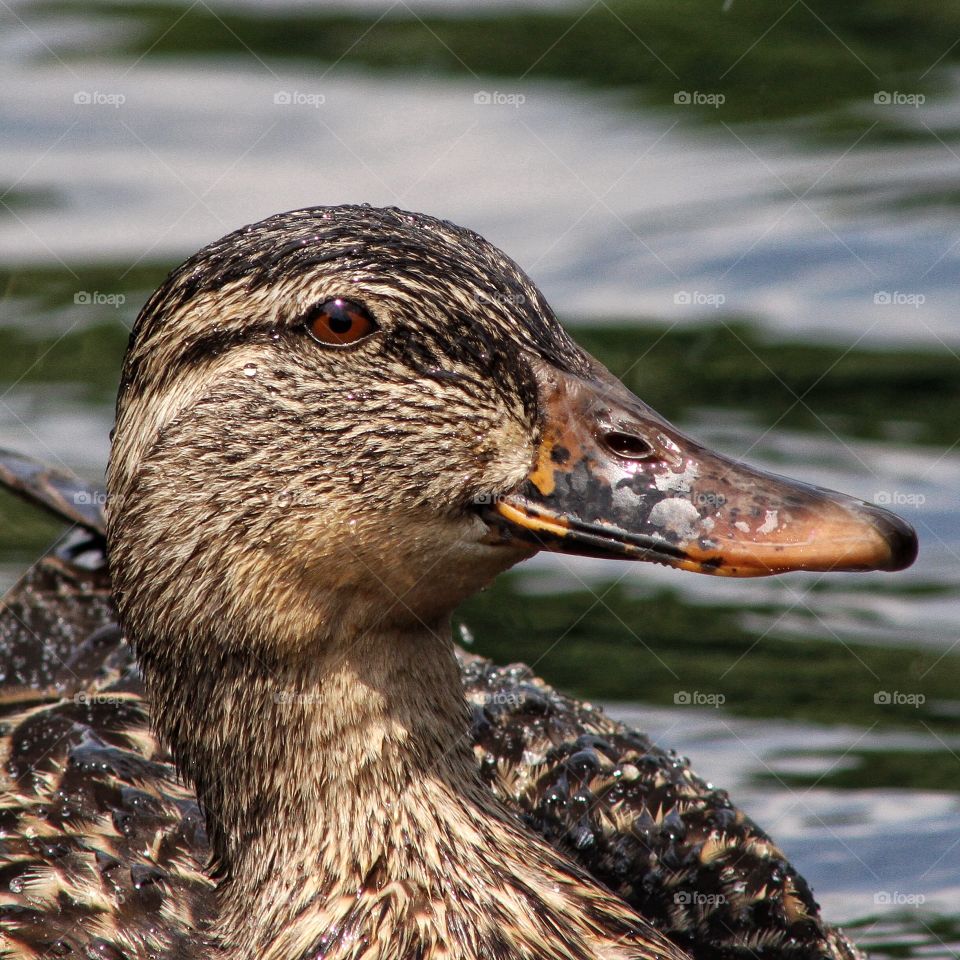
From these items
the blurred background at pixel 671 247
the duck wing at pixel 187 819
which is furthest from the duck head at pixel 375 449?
the blurred background at pixel 671 247

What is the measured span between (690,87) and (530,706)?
5.66 meters

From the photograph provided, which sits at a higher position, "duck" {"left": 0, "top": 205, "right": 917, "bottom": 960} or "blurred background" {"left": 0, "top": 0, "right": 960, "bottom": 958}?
"blurred background" {"left": 0, "top": 0, "right": 960, "bottom": 958}

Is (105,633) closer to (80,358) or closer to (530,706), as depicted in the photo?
(530,706)

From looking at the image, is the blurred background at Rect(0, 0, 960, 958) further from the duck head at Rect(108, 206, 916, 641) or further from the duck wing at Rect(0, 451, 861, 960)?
the duck head at Rect(108, 206, 916, 641)

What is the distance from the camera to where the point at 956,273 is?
9.51 m

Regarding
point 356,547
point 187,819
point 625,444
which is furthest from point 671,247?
point 356,547

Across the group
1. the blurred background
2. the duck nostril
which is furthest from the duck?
the blurred background

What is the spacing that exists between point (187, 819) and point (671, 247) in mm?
5331

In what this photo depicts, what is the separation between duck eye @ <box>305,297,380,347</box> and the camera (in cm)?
432

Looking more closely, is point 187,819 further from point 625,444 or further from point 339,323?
point 625,444

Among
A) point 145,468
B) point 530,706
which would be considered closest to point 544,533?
point 145,468

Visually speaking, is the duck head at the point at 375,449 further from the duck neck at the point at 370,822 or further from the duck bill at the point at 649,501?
the duck neck at the point at 370,822

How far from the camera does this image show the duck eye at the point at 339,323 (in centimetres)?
432

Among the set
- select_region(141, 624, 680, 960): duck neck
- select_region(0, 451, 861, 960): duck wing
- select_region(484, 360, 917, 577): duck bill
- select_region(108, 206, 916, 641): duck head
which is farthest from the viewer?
select_region(0, 451, 861, 960): duck wing
